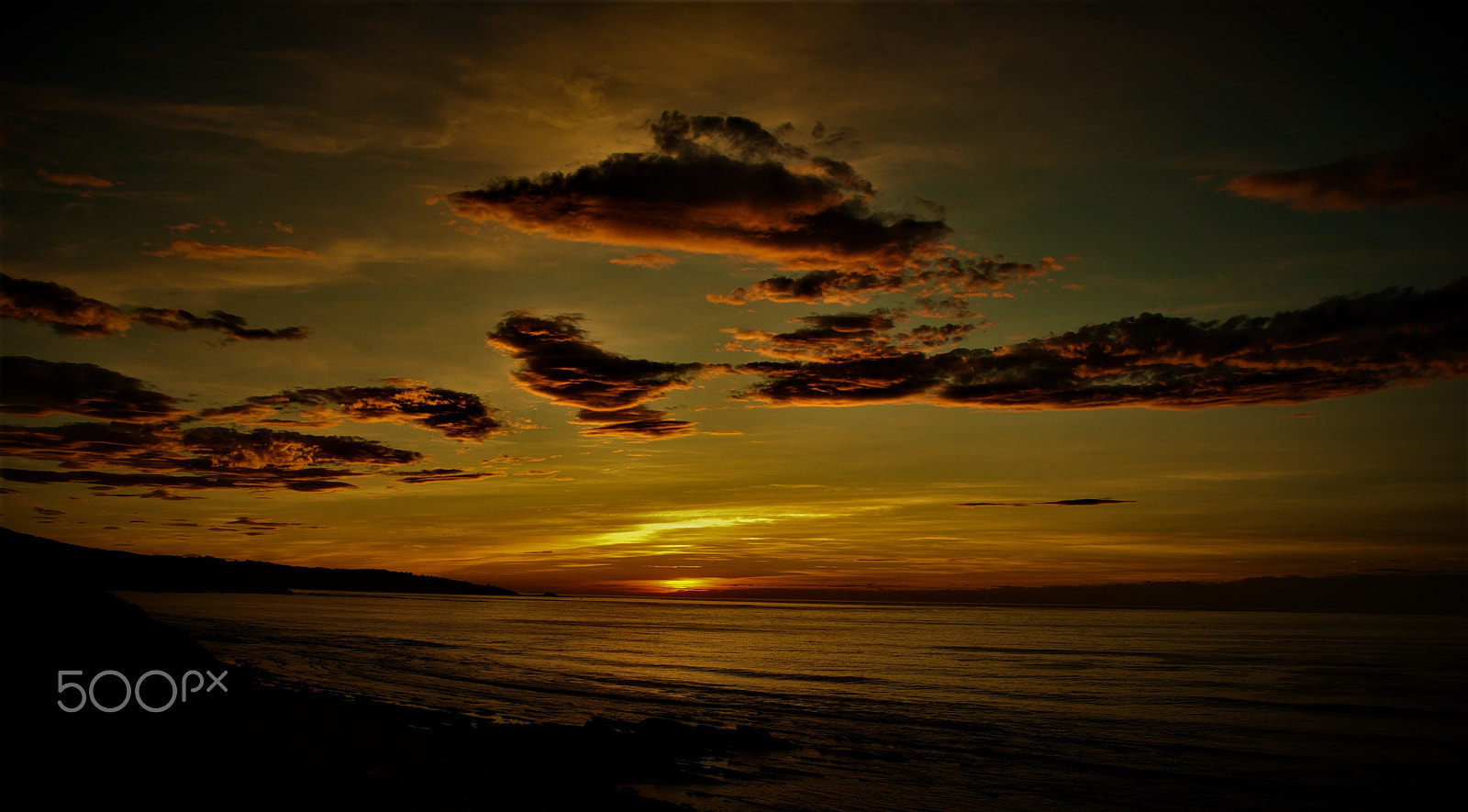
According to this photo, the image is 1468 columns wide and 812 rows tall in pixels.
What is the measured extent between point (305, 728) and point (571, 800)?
36.2ft

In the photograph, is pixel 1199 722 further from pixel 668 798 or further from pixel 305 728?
pixel 305 728

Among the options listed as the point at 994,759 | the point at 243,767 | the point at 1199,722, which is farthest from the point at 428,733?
the point at 1199,722

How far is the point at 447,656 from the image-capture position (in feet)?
202

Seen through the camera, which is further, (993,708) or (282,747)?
(993,708)

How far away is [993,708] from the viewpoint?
39094mm

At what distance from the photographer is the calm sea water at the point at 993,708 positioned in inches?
896

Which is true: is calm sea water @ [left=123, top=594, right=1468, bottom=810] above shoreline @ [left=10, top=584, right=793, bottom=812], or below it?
below

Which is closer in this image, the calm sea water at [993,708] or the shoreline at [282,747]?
the shoreline at [282,747]

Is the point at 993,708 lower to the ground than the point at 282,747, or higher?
lower

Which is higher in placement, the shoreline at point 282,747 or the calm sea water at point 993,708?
the shoreline at point 282,747

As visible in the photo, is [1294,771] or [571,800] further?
[1294,771]

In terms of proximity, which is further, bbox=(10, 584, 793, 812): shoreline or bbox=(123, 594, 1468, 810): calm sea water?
bbox=(123, 594, 1468, 810): calm sea water

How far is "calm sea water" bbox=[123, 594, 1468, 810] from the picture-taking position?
74.7ft

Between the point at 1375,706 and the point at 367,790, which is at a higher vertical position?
the point at 367,790
